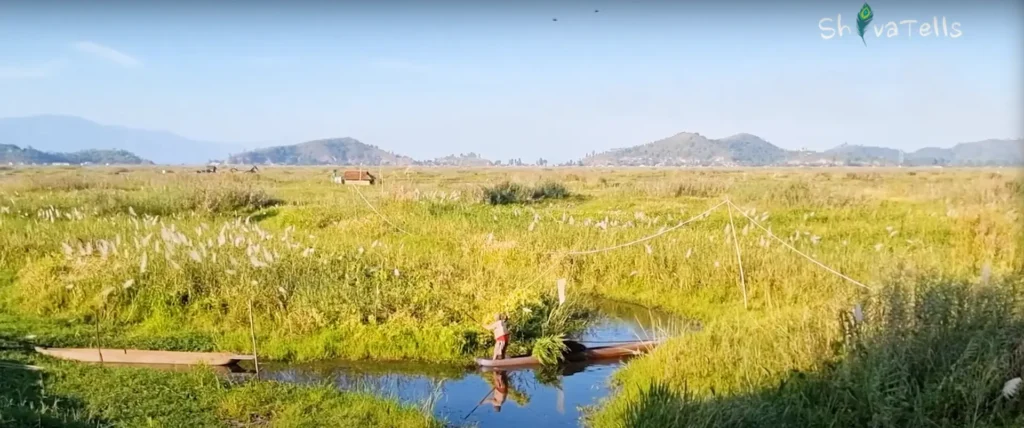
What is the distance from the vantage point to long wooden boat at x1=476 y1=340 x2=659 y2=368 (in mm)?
7469

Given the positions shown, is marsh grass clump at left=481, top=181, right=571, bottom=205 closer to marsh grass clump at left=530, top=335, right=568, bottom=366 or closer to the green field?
the green field

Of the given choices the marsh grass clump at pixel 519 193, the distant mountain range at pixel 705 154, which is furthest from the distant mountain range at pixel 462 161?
the marsh grass clump at pixel 519 193

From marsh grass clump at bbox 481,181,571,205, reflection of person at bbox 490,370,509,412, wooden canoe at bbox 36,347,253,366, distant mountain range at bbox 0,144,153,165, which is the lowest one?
reflection of person at bbox 490,370,509,412

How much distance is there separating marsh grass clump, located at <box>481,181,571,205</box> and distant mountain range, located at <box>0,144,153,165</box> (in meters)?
100

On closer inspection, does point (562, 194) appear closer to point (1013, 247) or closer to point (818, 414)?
point (1013, 247)

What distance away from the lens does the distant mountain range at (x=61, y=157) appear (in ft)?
387

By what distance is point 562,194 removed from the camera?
27062 mm

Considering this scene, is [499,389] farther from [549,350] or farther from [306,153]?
[306,153]

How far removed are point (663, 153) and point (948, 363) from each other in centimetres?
15088

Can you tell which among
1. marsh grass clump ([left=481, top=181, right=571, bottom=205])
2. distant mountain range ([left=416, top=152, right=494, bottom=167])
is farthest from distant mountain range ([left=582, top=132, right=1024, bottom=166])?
marsh grass clump ([left=481, top=181, right=571, bottom=205])

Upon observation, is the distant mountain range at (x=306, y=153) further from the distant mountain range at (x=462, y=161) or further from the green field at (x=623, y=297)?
the green field at (x=623, y=297)

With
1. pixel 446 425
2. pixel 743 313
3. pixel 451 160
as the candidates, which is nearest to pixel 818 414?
pixel 446 425

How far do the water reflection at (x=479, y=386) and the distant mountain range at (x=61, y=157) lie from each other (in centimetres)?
11376

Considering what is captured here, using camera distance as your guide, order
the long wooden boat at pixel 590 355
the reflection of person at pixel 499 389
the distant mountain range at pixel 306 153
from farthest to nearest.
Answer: the distant mountain range at pixel 306 153 < the long wooden boat at pixel 590 355 < the reflection of person at pixel 499 389
